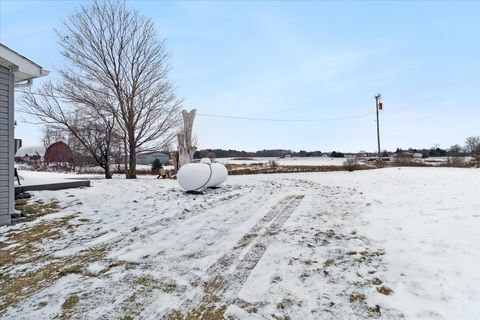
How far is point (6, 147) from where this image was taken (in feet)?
19.6

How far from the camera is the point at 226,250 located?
416 cm

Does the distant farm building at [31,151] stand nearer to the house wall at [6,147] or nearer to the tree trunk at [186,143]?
the tree trunk at [186,143]

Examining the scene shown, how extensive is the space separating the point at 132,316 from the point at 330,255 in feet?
8.41

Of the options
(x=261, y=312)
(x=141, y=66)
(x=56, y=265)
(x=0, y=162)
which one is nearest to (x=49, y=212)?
(x=0, y=162)

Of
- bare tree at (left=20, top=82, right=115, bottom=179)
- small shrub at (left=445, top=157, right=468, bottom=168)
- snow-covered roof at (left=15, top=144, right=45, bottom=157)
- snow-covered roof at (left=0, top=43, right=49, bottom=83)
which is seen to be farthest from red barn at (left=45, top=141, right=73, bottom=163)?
small shrub at (left=445, top=157, right=468, bottom=168)

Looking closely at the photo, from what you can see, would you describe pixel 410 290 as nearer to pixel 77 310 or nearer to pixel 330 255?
pixel 330 255

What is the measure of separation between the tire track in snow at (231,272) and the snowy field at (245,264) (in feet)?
0.05

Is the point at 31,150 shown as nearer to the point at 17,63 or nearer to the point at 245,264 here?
the point at 17,63

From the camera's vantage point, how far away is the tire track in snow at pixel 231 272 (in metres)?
2.65

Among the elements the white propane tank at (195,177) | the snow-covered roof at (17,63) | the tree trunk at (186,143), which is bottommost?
the white propane tank at (195,177)

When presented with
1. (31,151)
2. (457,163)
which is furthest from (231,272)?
(31,151)

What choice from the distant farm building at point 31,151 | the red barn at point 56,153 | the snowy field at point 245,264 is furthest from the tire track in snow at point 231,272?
the distant farm building at point 31,151

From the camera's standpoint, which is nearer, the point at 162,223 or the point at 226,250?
the point at 226,250

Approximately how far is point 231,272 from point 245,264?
0.29 metres
